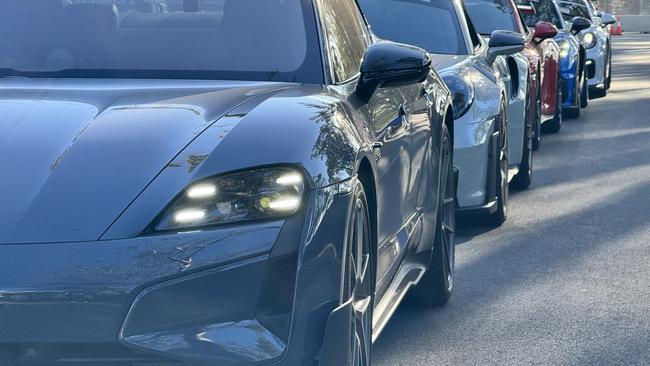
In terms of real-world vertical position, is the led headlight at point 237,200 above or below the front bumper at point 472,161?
above

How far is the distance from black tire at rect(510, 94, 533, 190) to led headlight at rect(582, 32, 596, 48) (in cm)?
840

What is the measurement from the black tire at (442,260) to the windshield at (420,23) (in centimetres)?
277

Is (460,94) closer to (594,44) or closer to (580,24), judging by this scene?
(580,24)

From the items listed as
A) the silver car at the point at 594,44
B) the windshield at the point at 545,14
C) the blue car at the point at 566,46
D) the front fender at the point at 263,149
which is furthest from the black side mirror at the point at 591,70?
the front fender at the point at 263,149

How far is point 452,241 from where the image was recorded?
6.99 m

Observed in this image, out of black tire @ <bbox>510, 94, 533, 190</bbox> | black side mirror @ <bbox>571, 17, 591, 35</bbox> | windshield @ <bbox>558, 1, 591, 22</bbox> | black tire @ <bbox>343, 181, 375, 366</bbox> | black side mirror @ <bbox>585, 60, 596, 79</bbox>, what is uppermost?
black tire @ <bbox>343, 181, 375, 366</bbox>

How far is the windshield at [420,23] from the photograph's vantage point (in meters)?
9.52

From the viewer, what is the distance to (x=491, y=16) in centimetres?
1263

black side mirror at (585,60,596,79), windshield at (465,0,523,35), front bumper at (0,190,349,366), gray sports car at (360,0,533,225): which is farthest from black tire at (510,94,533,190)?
black side mirror at (585,60,596,79)

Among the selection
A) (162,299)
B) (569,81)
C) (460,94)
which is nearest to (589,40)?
(569,81)

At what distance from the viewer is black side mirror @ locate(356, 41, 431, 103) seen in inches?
191

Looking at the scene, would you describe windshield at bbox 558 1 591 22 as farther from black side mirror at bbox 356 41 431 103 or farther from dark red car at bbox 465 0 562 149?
black side mirror at bbox 356 41 431 103

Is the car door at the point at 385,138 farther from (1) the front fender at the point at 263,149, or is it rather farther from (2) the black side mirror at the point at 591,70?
(2) the black side mirror at the point at 591,70

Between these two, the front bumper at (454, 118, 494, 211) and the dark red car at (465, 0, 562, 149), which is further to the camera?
the dark red car at (465, 0, 562, 149)
